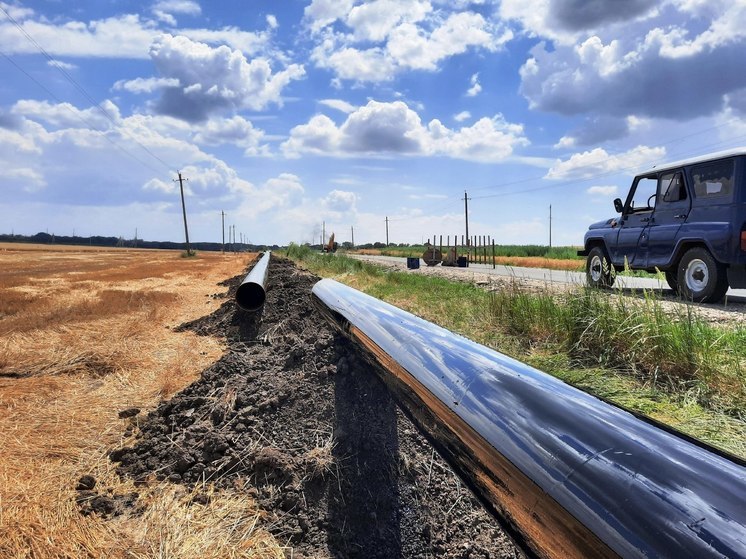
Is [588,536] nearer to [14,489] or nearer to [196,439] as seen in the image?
[196,439]

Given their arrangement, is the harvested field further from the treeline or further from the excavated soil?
the treeline

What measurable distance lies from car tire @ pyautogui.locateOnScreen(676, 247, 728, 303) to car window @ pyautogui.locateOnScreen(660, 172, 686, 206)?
3.58 ft

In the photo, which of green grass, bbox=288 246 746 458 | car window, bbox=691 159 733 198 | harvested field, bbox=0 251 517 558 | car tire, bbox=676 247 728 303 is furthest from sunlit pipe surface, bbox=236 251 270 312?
car window, bbox=691 159 733 198

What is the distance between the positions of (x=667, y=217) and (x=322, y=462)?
27.1ft

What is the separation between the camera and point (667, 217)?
845cm

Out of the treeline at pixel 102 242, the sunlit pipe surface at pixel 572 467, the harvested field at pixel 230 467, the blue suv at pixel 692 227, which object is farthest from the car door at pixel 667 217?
the treeline at pixel 102 242

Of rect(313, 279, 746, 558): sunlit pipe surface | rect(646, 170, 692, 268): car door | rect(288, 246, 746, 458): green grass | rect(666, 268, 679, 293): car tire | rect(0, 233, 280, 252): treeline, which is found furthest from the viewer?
rect(0, 233, 280, 252): treeline

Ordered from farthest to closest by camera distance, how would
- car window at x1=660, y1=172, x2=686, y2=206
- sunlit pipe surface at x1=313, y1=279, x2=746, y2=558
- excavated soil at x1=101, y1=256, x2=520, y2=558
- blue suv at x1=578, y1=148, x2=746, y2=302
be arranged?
car window at x1=660, y1=172, x2=686, y2=206
blue suv at x1=578, y1=148, x2=746, y2=302
excavated soil at x1=101, y1=256, x2=520, y2=558
sunlit pipe surface at x1=313, y1=279, x2=746, y2=558

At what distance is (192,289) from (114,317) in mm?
5679

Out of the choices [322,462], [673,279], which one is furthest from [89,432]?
[673,279]

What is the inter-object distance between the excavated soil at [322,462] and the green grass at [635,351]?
957 mm

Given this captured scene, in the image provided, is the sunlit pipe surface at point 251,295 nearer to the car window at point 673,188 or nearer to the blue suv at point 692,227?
the blue suv at point 692,227

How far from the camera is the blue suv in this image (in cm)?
716

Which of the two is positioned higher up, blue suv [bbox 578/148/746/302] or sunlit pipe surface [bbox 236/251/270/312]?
blue suv [bbox 578/148/746/302]
